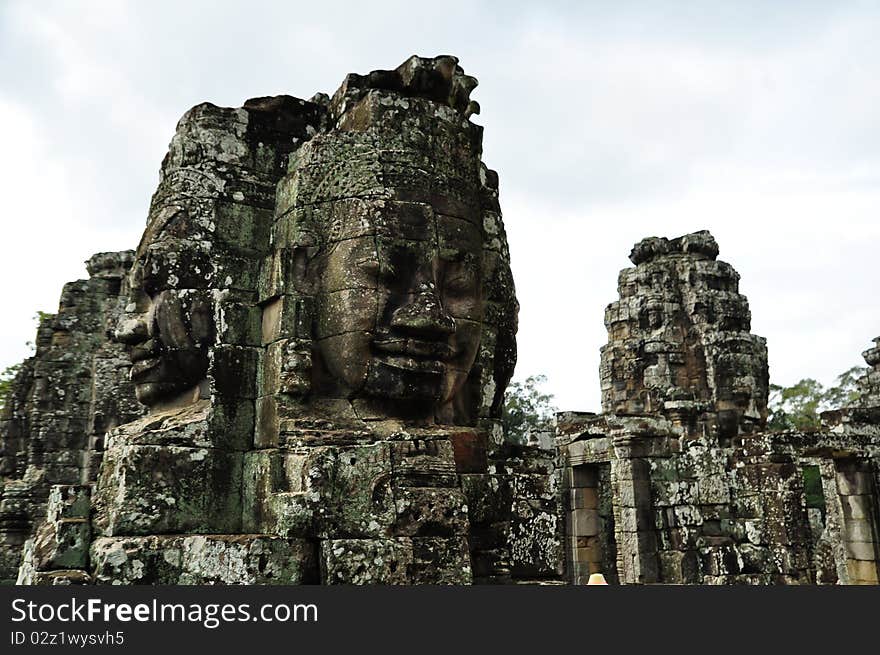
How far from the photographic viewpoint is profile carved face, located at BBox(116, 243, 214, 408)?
5.25 metres

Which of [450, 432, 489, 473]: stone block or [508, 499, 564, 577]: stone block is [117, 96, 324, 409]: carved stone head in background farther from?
[508, 499, 564, 577]: stone block

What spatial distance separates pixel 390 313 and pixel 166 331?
1399 mm

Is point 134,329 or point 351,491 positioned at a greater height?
point 134,329

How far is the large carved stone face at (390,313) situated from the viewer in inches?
195

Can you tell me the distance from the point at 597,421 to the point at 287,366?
12.0 meters

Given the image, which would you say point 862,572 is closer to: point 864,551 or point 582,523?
point 864,551

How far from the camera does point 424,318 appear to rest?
4941 millimetres

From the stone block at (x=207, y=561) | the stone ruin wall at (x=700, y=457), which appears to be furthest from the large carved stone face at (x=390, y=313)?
the stone ruin wall at (x=700, y=457)

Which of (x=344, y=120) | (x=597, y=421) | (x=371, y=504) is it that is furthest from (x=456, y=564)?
(x=597, y=421)

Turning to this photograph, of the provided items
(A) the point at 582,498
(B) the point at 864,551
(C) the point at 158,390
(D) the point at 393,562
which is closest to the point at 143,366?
(C) the point at 158,390

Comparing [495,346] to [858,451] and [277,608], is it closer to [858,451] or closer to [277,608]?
[277,608]

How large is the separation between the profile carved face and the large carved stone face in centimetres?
77

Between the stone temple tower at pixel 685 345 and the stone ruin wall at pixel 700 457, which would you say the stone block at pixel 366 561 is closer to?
the stone ruin wall at pixel 700 457

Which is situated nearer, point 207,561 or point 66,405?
point 207,561
